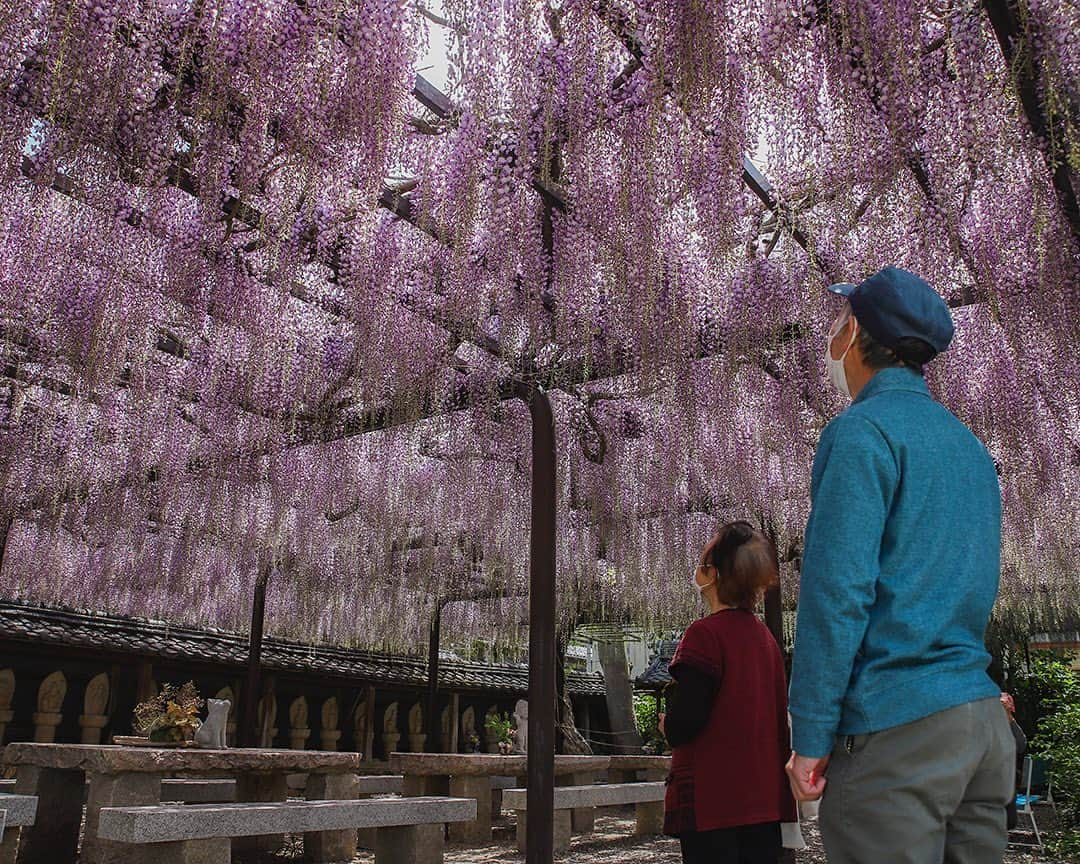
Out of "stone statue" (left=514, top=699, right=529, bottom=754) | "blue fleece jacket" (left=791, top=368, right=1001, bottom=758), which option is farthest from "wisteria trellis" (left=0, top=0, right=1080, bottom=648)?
"stone statue" (left=514, top=699, right=529, bottom=754)

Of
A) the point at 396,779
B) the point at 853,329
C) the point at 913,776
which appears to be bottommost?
the point at 396,779

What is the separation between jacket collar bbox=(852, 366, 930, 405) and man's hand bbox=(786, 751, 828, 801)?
55 cm

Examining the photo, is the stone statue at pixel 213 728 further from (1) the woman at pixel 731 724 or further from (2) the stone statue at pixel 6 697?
(2) the stone statue at pixel 6 697

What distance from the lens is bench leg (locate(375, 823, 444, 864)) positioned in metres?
5.32

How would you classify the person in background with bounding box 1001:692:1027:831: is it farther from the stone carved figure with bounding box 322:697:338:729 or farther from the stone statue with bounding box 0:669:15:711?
the stone carved figure with bounding box 322:697:338:729

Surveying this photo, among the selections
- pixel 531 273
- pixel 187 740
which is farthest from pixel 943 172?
pixel 187 740

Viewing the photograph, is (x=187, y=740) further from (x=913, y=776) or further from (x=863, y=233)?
(x=913, y=776)

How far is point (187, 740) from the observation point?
6.20 m

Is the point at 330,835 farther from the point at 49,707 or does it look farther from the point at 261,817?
the point at 49,707

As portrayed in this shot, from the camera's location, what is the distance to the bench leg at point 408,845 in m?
5.32

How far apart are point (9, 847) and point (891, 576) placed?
5.37 metres

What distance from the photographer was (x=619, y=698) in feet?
56.7

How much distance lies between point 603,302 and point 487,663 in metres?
14.3

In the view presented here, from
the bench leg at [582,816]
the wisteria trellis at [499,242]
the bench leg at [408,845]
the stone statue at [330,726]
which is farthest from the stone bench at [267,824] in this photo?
the stone statue at [330,726]
